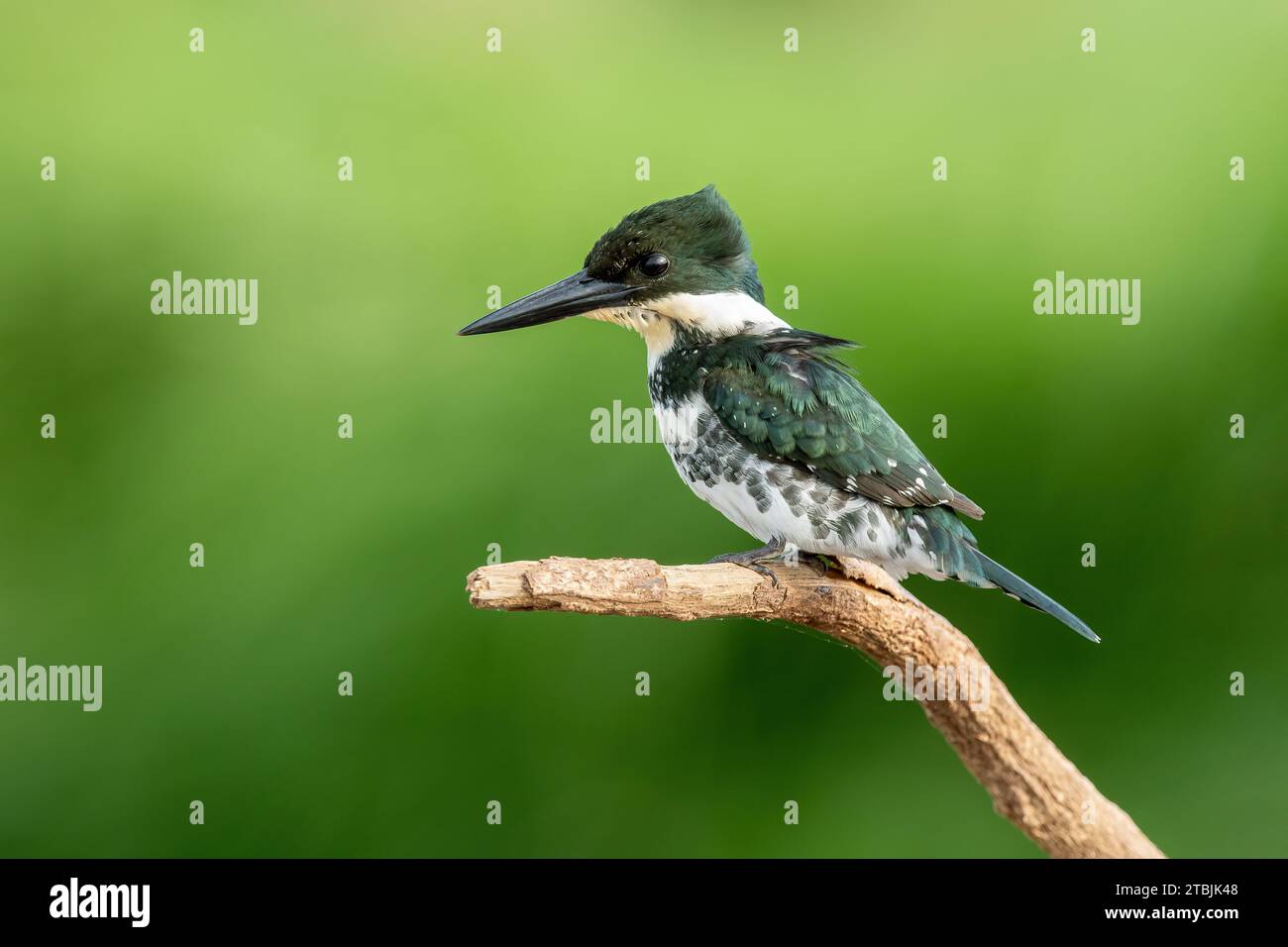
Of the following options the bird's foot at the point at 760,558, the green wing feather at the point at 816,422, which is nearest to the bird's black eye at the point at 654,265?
the green wing feather at the point at 816,422

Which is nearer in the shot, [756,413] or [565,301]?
[756,413]

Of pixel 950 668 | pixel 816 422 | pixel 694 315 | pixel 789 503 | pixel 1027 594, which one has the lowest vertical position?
pixel 950 668

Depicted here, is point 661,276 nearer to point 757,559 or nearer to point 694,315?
point 694,315

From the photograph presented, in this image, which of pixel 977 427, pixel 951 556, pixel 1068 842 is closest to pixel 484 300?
pixel 977 427

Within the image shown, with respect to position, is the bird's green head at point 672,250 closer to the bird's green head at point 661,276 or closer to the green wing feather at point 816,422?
the bird's green head at point 661,276

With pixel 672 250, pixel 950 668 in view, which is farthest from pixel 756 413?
pixel 950 668

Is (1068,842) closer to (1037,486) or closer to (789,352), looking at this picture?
(789,352)

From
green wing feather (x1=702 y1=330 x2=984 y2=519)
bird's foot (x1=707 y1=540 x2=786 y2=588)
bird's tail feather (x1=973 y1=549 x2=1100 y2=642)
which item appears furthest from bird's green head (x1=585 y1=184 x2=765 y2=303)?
bird's tail feather (x1=973 y1=549 x2=1100 y2=642)
